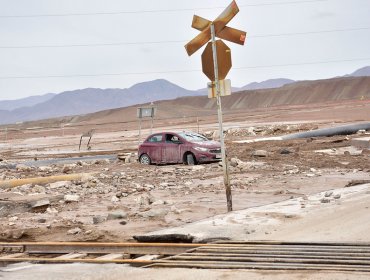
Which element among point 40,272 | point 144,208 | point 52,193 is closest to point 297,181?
point 144,208

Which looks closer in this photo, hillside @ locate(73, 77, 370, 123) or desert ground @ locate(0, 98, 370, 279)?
desert ground @ locate(0, 98, 370, 279)

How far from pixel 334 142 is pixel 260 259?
2256 cm

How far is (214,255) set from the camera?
8.31 m

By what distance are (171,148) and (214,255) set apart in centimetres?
1689

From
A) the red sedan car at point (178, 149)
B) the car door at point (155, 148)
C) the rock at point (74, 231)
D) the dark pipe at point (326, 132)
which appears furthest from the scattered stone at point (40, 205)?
the dark pipe at point (326, 132)

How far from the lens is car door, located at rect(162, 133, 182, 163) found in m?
24.9

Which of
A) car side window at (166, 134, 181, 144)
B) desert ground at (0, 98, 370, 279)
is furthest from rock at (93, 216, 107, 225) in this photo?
car side window at (166, 134, 181, 144)

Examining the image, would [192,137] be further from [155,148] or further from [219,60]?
[219,60]

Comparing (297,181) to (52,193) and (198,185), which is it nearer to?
(198,185)

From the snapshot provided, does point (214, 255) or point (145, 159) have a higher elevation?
point (145, 159)

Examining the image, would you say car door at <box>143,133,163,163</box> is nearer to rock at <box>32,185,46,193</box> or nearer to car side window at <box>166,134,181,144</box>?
car side window at <box>166,134,181,144</box>

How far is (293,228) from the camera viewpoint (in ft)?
32.4

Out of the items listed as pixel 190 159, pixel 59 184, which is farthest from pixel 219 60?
pixel 190 159

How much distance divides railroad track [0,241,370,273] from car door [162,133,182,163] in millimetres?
14929
